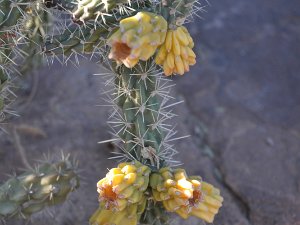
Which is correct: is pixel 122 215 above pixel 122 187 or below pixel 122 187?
below

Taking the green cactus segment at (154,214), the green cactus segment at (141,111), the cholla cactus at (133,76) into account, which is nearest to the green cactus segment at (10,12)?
the cholla cactus at (133,76)

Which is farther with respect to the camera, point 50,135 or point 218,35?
point 218,35

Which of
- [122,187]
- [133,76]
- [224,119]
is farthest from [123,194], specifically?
[224,119]

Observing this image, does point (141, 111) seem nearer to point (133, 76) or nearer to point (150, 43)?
point (133, 76)

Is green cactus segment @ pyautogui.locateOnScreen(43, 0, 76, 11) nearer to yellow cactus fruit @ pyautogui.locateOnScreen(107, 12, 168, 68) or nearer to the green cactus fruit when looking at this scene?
the green cactus fruit

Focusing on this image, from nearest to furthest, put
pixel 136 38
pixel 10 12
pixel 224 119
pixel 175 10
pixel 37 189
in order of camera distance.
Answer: pixel 136 38 → pixel 175 10 → pixel 10 12 → pixel 37 189 → pixel 224 119

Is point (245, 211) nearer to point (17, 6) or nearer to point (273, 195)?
point (273, 195)

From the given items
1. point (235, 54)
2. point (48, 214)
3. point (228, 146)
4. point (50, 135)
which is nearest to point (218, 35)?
point (235, 54)
